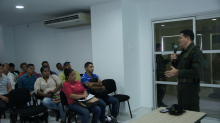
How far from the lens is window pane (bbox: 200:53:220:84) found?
3.84 meters

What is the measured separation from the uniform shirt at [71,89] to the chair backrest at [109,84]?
27.8 inches

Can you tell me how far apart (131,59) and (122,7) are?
125 centimetres

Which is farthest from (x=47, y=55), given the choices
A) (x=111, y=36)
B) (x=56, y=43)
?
(x=111, y=36)

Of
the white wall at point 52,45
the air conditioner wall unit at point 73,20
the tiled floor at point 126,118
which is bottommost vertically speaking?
the tiled floor at point 126,118

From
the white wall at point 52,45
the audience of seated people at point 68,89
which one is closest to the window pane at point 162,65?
the audience of seated people at point 68,89

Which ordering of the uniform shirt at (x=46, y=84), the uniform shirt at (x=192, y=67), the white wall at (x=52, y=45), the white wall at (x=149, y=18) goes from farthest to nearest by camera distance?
the white wall at (x=52, y=45), the white wall at (x=149, y=18), the uniform shirt at (x=46, y=84), the uniform shirt at (x=192, y=67)

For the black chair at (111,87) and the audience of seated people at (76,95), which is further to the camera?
the black chair at (111,87)

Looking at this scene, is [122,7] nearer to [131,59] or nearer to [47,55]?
[131,59]

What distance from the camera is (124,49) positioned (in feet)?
14.2

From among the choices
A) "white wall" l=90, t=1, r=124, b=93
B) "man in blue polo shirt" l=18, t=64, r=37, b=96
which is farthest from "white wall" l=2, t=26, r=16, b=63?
"white wall" l=90, t=1, r=124, b=93

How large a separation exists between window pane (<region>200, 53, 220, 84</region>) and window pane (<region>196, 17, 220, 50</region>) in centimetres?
19

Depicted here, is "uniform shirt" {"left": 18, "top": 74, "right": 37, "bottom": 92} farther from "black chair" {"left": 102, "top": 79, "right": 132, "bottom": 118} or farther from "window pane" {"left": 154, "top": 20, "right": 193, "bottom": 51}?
"window pane" {"left": 154, "top": 20, "right": 193, "bottom": 51}

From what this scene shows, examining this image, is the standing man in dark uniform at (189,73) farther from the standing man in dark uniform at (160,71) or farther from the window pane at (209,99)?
the standing man in dark uniform at (160,71)

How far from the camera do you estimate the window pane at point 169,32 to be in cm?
424
